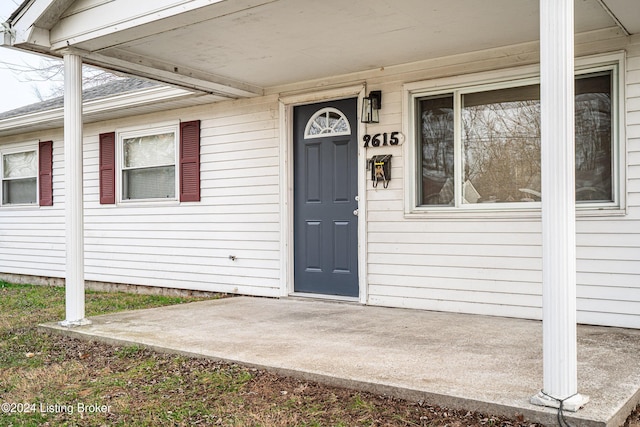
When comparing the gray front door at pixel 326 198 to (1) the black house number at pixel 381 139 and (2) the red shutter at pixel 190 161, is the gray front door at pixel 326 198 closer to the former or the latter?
(1) the black house number at pixel 381 139

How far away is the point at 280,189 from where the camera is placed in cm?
653

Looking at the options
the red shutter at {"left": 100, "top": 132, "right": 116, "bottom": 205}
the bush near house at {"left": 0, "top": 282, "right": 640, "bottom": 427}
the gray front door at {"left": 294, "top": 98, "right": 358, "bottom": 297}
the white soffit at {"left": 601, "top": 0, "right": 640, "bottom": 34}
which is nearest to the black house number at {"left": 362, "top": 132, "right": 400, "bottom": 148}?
the gray front door at {"left": 294, "top": 98, "right": 358, "bottom": 297}

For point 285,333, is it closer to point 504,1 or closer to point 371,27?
point 371,27

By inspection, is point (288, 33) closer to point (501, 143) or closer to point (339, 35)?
point (339, 35)

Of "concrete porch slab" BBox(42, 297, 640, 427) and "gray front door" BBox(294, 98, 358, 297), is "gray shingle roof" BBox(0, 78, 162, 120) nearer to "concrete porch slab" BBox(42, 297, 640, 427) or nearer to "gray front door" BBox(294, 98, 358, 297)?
"gray front door" BBox(294, 98, 358, 297)

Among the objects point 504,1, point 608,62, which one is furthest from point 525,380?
point 608,62

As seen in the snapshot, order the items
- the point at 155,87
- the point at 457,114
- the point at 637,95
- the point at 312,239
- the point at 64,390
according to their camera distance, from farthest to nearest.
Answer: the point at 155,87
the point at 312,239
the point at 457,114
the point at 637,95
the point at 64,390

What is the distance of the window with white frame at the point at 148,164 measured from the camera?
304 inches

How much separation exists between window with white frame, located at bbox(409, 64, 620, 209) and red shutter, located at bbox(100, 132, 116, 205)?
4703 millimetres

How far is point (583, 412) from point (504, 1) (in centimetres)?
272

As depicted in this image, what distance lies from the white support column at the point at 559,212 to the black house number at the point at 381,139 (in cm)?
290

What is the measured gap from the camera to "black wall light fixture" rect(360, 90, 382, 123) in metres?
5.75

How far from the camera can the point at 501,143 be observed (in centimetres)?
514

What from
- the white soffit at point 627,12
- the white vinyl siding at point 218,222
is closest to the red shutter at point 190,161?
the white vinyl siding at point 218,222
